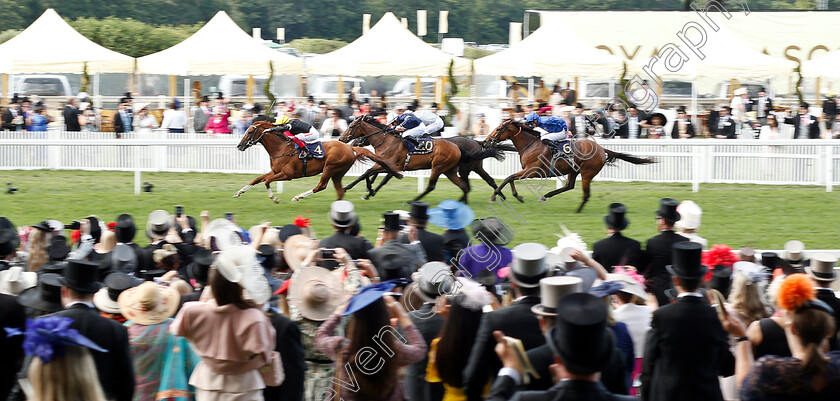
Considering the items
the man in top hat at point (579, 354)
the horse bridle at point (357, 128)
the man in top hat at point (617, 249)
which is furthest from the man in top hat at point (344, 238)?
the horse bridle at point (357, 128)

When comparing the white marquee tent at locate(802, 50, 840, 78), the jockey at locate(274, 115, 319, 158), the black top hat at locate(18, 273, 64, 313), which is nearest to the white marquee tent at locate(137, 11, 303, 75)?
the jockey at locate(274, 115, 319, 158)

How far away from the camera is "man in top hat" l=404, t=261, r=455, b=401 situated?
15.6ft

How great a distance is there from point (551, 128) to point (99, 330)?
1182 cm

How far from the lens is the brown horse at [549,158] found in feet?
50.7

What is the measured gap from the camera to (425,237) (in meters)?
7.10

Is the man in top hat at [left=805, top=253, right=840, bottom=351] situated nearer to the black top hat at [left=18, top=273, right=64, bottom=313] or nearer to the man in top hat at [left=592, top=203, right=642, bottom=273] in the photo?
the man in top hat at [left=592, top=203, right=642, bottom=273]

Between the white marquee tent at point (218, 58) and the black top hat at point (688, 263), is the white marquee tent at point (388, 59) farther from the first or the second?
the black top hat at point (688, 263)

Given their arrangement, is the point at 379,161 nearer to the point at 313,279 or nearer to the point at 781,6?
the point at 313,279

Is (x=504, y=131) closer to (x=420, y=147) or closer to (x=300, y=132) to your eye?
(x=420, y=147)

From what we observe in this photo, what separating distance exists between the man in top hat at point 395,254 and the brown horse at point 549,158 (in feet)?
27.5

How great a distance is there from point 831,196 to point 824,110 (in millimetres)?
10388

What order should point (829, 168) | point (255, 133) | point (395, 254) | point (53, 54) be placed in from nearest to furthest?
point (395, 254), point (255, 133), point (829, 168), point (53, 54)

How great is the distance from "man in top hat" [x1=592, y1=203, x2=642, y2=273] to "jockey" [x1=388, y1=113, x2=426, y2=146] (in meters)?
9.21

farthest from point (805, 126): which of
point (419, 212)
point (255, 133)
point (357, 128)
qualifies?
point (419, 212)
